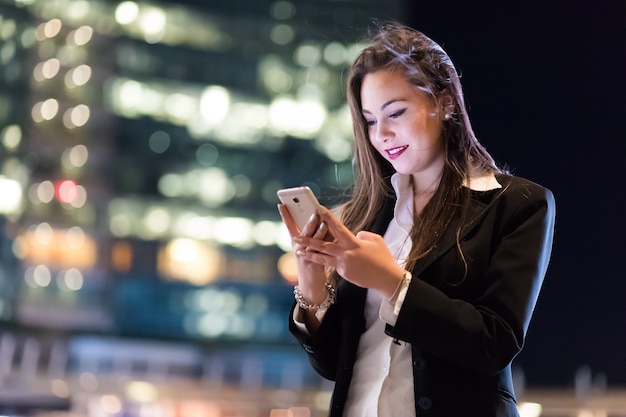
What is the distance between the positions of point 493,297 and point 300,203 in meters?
0.38

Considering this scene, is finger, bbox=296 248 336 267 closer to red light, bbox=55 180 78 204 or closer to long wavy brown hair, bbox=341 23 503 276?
long wavy brown hair, bbox=341 23 503 276

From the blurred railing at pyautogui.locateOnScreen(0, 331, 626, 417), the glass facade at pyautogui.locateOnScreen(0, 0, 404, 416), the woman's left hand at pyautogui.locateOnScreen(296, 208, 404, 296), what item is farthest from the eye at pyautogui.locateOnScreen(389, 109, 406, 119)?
the glass facade at pyautogui.locateOnScreen(0, 0, 404, 416)

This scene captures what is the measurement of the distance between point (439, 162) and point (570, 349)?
45.9ft

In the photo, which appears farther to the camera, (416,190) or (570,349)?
(570,349)

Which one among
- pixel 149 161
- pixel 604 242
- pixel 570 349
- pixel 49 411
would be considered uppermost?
pixel 49 411

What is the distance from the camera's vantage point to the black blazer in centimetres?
135

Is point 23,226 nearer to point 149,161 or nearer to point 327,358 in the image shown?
point 149,161

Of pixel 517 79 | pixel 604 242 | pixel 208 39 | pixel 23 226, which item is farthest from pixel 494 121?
pixel 208 39

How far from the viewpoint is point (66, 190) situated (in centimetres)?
3819

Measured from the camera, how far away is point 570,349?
14617 mm

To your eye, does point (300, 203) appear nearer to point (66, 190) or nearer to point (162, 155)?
point (66, 190)

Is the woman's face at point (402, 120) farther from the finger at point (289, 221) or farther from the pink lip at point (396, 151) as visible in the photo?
the finger at point (289, 221)

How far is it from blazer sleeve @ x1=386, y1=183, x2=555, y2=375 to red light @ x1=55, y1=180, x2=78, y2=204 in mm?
37849

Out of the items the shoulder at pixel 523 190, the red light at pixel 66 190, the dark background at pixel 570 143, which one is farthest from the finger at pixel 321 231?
the red light at pixel 66 190
